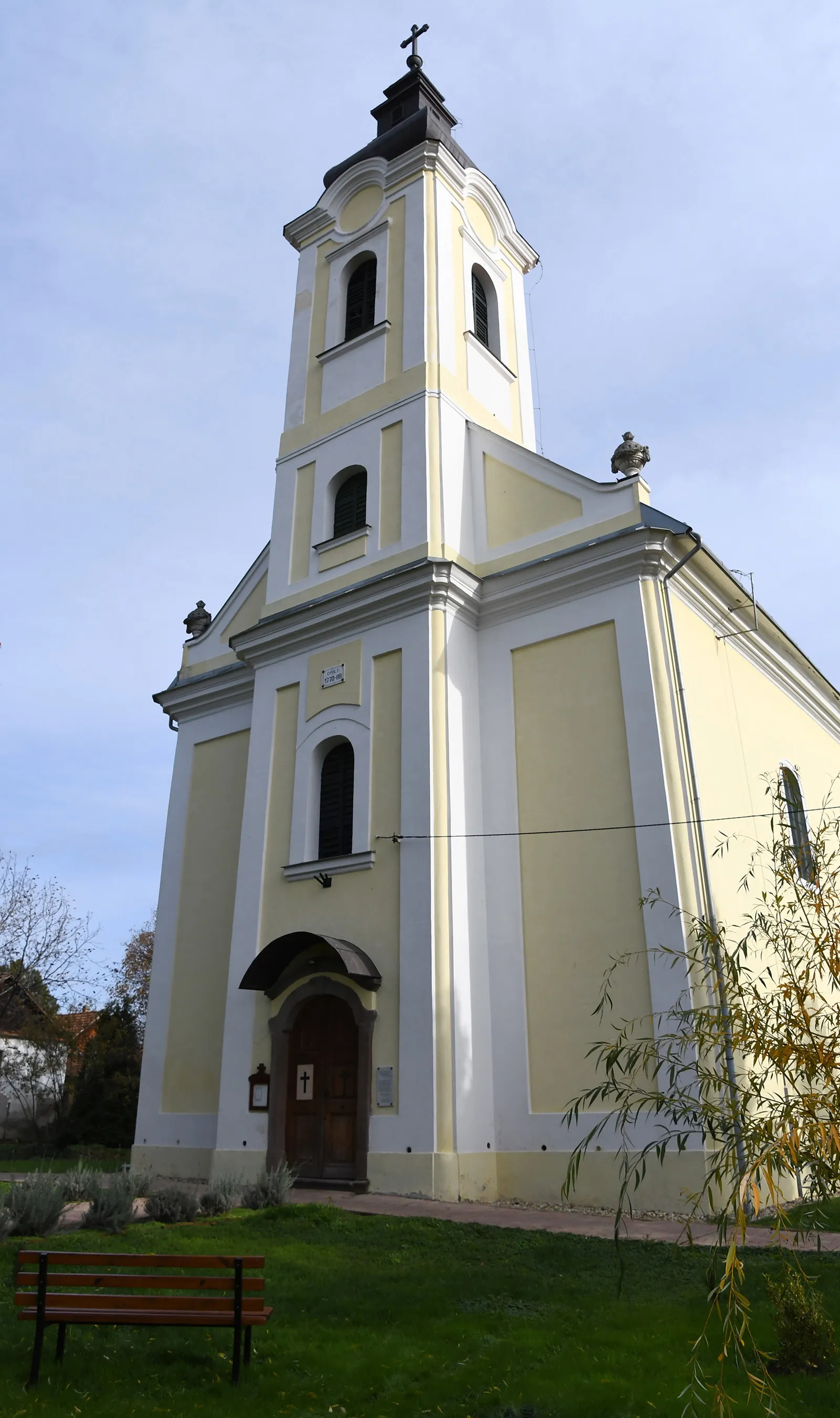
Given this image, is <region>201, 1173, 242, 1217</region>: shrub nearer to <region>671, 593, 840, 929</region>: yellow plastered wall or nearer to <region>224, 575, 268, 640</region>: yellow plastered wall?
<region>671, 593, 840, 929</region>: yellow plastered wall

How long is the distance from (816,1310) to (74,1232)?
259 inches

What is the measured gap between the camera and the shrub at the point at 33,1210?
914 centimetres

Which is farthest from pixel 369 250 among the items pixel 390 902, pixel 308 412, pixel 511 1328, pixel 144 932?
pixel 144 932

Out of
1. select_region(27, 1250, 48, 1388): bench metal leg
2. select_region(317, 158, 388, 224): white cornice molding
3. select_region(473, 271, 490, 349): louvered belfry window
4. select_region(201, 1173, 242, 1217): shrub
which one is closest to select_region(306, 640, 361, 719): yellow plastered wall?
select_region(201, 1173, 242, 1217): shrub

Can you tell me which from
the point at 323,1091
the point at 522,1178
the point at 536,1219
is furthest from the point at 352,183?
the point at 536,1219

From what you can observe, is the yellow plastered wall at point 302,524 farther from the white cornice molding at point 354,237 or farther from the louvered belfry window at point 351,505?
the white cornice molding at point 354,237

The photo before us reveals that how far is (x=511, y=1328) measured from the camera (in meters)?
6.56

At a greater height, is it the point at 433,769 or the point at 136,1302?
Answer: the point at 433,769

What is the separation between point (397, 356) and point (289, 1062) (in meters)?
11.4

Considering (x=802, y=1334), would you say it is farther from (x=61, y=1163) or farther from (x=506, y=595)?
(x=61, y=1163)

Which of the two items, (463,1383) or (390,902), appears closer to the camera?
(463,1383)

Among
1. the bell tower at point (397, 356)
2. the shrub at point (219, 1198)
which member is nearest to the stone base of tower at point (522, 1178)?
the shrub at point (219, 1198)

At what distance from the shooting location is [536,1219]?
429 inches

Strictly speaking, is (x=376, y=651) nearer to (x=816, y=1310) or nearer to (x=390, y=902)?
(x=390, y=902)
